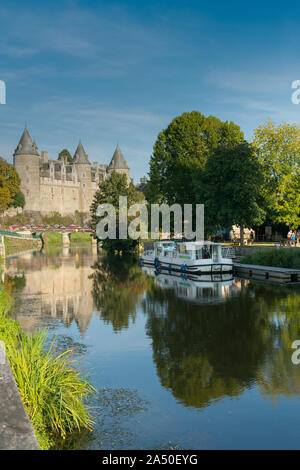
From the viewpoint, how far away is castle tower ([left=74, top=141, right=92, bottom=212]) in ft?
469

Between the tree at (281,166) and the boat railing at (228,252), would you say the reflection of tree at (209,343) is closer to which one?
the boat railing at (228,252)

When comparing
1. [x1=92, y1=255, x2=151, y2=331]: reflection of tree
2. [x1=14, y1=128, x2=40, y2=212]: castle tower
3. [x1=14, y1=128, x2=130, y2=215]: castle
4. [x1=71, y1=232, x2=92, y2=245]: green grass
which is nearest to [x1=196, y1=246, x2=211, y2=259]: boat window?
[x1=92, y1=255, x2=151, y2=331]: reflection of tree

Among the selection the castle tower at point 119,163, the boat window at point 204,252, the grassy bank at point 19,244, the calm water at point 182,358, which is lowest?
the calm water at point 182,358

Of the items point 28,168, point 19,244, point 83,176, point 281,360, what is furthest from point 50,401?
point 83,176

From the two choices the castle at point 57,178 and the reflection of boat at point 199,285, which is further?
the castle at point 57,178

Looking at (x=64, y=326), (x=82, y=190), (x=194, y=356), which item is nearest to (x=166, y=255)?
(x=64, y=326)

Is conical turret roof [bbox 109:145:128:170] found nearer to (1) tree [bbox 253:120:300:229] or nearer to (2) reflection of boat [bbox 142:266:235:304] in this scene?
(1) tree [bbox 253:120:300:229]

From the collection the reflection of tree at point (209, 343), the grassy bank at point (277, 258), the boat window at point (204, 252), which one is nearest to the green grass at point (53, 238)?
the boat window at point (204, 252)

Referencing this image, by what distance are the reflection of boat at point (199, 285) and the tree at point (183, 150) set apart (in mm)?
14674

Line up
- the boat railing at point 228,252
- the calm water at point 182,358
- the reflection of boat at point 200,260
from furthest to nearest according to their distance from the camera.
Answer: the boat railing at point 228,252, the reflection of boat at point 200,260, the calm water at point 182,358

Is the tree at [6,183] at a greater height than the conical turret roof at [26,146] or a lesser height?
lesser

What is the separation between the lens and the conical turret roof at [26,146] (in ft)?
394

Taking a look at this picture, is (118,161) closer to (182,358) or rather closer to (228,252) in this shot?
(228,252)

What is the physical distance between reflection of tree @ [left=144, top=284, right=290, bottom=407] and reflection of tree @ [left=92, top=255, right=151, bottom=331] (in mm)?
1041
